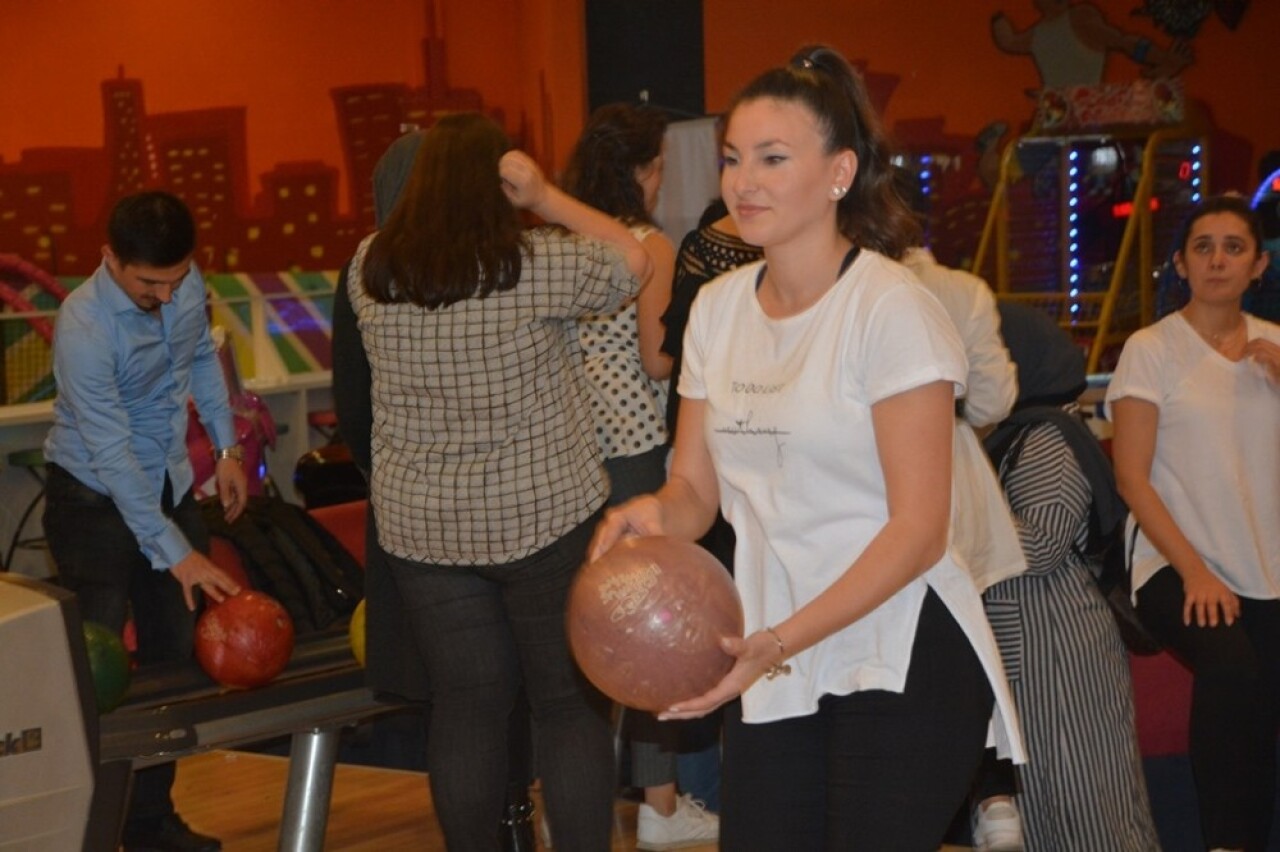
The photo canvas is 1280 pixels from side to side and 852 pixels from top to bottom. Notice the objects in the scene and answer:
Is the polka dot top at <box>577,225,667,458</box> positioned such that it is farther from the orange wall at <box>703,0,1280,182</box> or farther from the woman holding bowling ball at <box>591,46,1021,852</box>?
the orange wall at <box>703,0,1280,182</box>

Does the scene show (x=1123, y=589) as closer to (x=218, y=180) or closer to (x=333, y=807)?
(x=333, y=807)

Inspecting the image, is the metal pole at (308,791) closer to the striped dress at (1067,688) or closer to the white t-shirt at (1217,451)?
the striped dress at (1067,688)

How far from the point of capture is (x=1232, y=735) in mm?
3402

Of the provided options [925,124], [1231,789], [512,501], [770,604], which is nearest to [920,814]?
[770,604]

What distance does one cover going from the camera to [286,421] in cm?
745

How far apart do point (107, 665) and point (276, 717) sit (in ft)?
1.12

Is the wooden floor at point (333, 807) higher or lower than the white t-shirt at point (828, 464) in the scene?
lower

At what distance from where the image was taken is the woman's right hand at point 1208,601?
3.48 meters

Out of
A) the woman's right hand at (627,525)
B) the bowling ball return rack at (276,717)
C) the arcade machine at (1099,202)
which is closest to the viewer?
the woman's right hand at (627,525)

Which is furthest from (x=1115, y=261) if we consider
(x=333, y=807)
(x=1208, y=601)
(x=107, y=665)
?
(x=107, y=665)

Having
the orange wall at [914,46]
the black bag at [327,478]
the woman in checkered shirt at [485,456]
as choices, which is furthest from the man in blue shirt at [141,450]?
the orange wall at [914,46]

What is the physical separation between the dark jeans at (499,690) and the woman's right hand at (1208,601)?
1332mm

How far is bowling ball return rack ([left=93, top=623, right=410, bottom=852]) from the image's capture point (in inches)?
122

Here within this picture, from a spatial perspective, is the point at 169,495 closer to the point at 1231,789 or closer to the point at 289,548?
the point at 289,548
